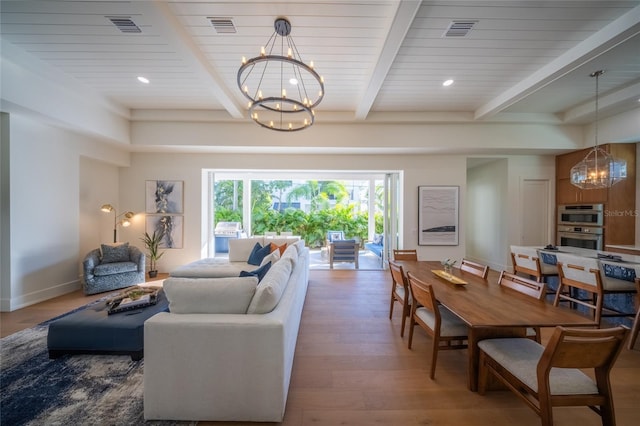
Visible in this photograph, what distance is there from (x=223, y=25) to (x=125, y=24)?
3.34 ft

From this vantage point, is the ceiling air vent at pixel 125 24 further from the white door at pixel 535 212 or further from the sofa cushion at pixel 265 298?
the white door at pixel 535 212

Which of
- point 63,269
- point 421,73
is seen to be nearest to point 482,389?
point 421,73

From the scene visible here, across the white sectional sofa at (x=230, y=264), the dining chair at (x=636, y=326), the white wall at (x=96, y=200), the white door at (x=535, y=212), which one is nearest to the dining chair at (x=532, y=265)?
the dining chair at (x=636, y=326)

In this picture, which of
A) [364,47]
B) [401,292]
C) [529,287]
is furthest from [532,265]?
[364,47]

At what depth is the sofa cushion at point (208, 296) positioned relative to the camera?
173cm

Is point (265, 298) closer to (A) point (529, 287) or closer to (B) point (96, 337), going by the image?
(B) point (96, 337)

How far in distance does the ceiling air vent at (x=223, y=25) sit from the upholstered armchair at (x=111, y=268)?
4147 millimetres

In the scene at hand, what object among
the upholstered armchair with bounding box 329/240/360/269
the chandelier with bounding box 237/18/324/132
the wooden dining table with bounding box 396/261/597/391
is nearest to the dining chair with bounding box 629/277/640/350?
the wooden dining table with bounding box 396/261/597/391

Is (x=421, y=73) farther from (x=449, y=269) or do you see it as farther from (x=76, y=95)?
(x=76, y=95)

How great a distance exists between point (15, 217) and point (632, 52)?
8.29 m

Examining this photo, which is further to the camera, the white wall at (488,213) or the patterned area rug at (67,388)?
the white wall at (488,213)

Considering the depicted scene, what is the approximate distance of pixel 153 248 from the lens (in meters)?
5.11

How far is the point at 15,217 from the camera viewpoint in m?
3.40

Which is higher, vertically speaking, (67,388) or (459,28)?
(459,28)
